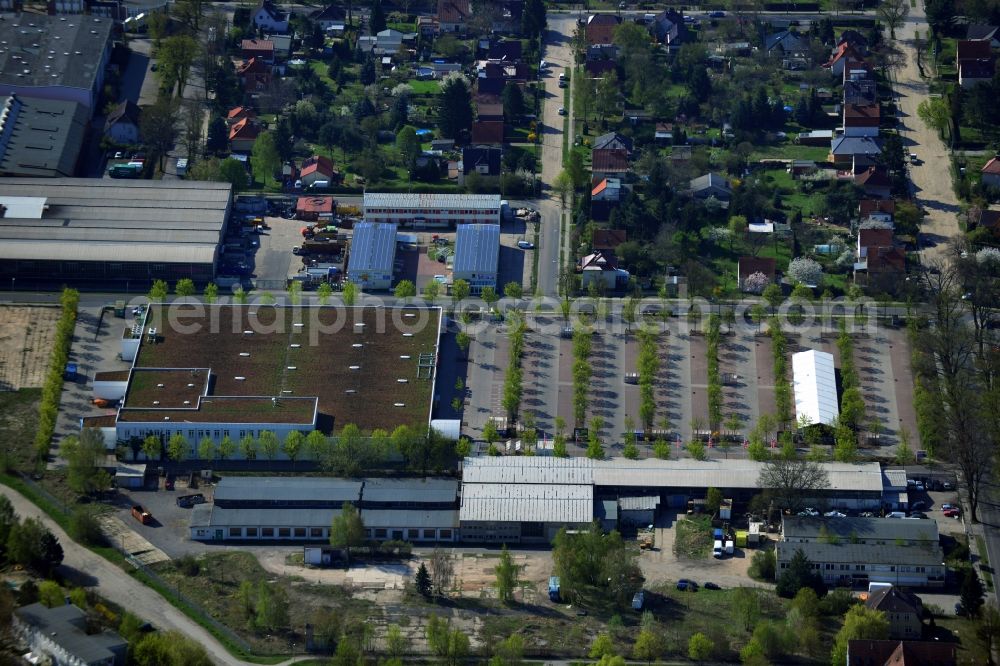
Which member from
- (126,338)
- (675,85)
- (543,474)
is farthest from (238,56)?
(543,474)

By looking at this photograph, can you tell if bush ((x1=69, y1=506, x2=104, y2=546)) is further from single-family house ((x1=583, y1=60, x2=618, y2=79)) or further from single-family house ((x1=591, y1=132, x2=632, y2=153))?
single-family house ((x1=583, y1=60, x2=618, y2=79))

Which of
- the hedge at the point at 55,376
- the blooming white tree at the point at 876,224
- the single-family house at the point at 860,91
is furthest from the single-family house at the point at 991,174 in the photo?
the hedge at the point at 55,376

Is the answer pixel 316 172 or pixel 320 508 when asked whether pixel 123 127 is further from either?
pixel 320 508

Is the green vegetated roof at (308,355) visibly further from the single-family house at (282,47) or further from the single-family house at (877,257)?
the single-family house at (282,47)

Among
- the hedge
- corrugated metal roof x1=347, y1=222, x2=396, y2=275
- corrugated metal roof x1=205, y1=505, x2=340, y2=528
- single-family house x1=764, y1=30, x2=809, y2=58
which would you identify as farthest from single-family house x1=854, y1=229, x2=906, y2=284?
the hedge

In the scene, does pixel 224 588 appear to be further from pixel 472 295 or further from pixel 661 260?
pixel 661 260
